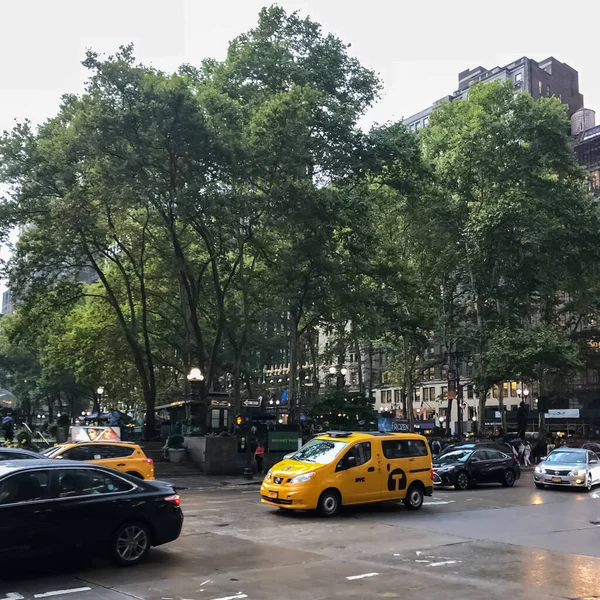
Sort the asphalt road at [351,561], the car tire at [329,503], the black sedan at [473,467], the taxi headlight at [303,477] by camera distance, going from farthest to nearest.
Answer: the black sedan at [473,467] < the car tire at [329,503] < the taxi headlight at [303,477] < the asphalt road at [351,561]

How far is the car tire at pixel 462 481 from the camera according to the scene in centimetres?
2278

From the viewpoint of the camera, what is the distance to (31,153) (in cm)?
3403

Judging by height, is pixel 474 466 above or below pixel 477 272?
below

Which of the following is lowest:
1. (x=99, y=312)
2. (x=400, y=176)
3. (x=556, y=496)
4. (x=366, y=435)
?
(x=556, y=496)

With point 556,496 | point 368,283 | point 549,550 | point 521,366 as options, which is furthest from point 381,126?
point 549,550

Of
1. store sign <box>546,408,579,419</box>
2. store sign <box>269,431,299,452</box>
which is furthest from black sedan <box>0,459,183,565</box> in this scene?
store sign <box>546,408,579,419</box>

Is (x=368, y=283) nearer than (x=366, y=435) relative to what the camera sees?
No

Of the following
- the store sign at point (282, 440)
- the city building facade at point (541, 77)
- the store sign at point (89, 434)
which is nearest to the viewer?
the store sign at point (89, 434)

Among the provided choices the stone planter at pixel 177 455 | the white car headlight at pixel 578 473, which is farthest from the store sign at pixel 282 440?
the white car headlight at pixel 578 473

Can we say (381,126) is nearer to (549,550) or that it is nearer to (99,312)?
(99,312)

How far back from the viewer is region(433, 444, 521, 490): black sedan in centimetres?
2273

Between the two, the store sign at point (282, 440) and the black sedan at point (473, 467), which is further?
the store sign at point (282, 440)

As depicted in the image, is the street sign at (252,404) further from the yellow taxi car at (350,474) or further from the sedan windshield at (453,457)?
the yellow taxi car at (350,474)

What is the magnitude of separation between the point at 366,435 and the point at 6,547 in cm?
971
